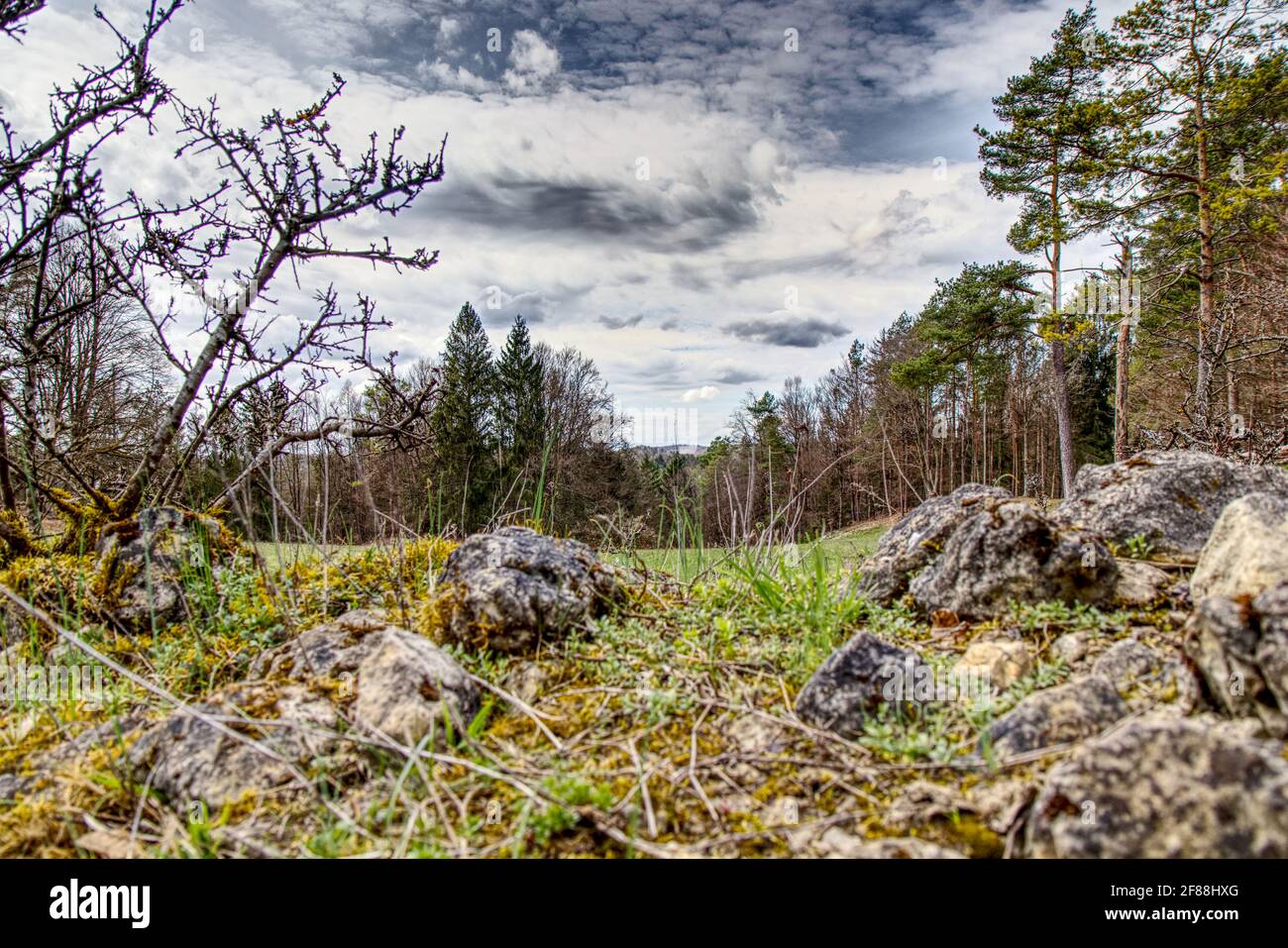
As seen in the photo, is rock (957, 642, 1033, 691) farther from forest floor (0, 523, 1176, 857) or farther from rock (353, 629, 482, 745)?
rock (353, 629, 482, 745)

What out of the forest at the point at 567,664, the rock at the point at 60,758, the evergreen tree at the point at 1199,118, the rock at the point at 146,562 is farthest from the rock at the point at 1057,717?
the evergreen tree at the point at 1199,118

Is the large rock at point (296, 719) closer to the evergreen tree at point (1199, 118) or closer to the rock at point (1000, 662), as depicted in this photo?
the rock at point (1000, 662)

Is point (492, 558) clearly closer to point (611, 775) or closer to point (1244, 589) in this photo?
point (611, 775)

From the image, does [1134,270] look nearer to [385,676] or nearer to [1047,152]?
[1047,152]

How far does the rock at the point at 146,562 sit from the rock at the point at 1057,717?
3.08 m

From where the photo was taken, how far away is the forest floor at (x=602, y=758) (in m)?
1.36

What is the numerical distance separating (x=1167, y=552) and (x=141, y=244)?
16.3 feet

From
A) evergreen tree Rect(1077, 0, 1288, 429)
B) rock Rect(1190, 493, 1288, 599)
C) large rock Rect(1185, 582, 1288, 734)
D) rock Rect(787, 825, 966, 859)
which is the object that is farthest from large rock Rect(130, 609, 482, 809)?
evergreen tree Rect(1077, 0, 1288, 429)

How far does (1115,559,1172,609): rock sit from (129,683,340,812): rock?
8.23 feet

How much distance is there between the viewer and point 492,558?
2.35 m

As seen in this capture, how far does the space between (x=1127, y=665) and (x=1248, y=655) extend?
437 millimetres

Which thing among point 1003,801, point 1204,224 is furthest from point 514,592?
point 1204,224

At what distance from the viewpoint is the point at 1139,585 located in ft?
7.23

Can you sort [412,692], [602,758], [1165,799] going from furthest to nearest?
[412,692] → [602,758] → [1165,799]
